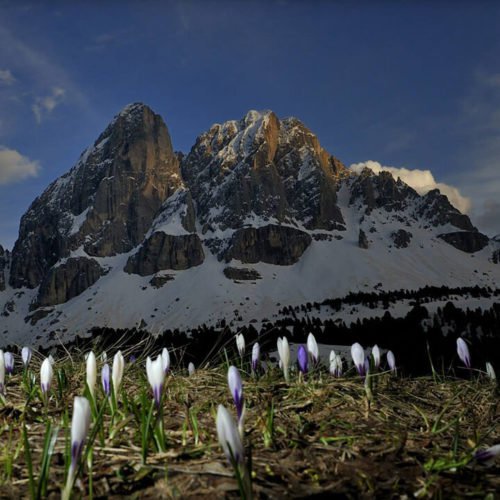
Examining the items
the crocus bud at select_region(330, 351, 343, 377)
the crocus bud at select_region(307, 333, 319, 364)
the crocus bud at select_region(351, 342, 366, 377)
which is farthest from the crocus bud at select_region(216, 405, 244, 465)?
the crocus bud at select_region(330, 351, 343, 377)

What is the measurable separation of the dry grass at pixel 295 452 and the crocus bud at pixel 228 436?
6 centimetres

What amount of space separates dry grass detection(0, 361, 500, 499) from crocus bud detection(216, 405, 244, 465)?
0.19 ft

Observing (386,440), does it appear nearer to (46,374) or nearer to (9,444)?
(9,444)

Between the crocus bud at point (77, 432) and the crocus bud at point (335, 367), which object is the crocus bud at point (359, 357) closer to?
the crocus bud at point (335, 367)

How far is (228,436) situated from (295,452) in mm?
773

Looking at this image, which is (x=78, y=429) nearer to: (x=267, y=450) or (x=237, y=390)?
(x=237, y=390)

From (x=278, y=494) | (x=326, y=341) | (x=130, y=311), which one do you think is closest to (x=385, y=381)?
(x=278, y=494)

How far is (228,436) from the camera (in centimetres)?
171

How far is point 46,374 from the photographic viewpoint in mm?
3309

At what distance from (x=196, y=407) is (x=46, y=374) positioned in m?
1.12

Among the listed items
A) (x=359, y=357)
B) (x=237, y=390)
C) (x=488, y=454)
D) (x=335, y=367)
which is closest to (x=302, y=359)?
(x=359, y=357)

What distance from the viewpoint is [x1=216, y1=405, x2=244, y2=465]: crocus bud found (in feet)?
5.59

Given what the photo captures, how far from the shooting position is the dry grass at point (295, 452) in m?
1.99

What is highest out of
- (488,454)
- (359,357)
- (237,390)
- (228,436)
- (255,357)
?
(255,357)
